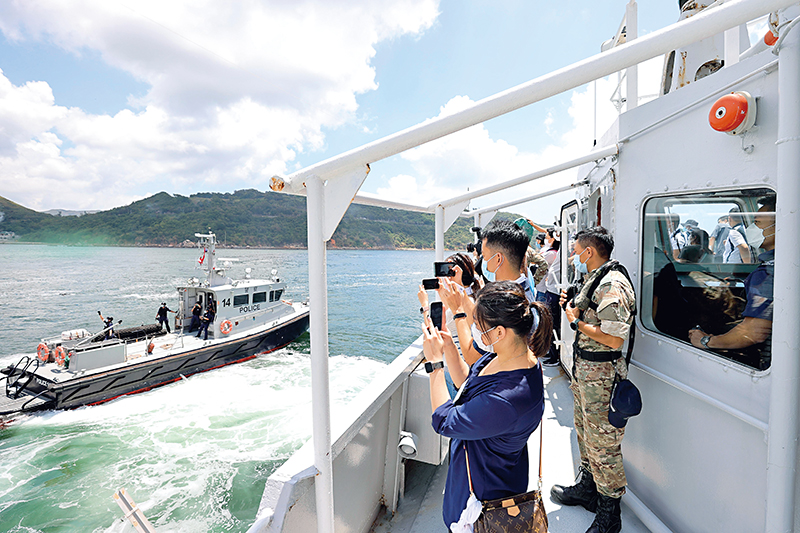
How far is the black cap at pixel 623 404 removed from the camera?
5.95 feet

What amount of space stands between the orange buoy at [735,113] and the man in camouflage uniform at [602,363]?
77cm

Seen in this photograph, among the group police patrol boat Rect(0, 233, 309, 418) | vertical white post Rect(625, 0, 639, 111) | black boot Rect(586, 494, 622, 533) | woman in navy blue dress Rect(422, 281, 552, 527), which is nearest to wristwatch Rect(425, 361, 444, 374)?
woman in navy blue dress Rect(422, 281, 552, 527)

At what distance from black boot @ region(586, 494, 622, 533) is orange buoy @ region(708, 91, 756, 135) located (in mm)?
1825

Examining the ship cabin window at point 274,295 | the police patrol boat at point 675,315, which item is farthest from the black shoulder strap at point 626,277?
the ship cabin window at point 274,295

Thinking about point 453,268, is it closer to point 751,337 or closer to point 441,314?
point 441,314

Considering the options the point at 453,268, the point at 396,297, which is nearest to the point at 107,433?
the point at 453,268

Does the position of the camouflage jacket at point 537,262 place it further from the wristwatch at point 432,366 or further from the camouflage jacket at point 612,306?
the wristwatch at point 432,366

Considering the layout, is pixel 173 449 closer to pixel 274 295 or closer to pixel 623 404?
pixel 274 295

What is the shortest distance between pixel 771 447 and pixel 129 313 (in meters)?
35.1

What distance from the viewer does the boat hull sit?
1059 cm

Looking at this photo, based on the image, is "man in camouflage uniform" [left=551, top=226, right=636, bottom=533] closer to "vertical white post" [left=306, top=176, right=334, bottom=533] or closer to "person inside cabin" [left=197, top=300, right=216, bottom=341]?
"vertical white post" [left=306, top=176, right=334, bottom=533]

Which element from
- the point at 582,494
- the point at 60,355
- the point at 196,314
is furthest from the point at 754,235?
the point at 196,314

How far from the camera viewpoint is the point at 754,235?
1.56m

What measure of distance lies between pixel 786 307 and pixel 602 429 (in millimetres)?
1075
